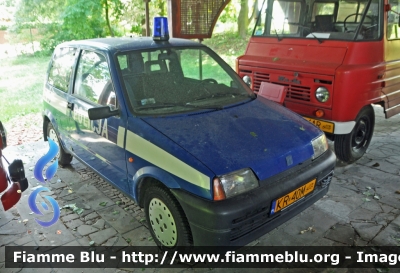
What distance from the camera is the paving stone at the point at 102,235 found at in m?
3.28

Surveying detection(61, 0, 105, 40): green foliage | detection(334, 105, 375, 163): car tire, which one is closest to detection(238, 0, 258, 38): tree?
detection(61, 0, 105, 40): green foliage

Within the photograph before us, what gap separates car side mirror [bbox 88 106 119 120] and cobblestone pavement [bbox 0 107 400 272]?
1.18 m

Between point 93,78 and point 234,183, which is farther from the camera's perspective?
point 93,78

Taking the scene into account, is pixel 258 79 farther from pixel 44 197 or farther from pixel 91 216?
pixel 44 197

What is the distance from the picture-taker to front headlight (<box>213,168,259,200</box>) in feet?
8.08

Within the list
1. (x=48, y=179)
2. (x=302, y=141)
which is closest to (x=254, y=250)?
(x=302, y=141)

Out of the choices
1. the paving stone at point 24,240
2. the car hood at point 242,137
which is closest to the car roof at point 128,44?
the car hood at point 242,137

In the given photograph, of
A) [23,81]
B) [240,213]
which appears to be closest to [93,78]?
[240,213]

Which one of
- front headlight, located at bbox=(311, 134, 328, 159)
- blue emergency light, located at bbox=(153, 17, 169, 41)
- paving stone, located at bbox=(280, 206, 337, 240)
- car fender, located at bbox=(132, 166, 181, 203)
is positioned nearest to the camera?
car fender, located at bbox=(132, 166, 181, 203)

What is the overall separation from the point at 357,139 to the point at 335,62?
4.20 ft

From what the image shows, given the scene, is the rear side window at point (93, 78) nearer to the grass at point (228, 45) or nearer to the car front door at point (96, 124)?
the car front door at point (96, 124)

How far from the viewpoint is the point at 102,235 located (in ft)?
11.0

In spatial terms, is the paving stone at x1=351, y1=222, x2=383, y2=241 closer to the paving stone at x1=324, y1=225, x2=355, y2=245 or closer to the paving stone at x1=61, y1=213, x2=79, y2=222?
the paving stone at x1=324, y1=225, x2=355, y2=245

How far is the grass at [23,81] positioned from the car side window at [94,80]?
4559mm
